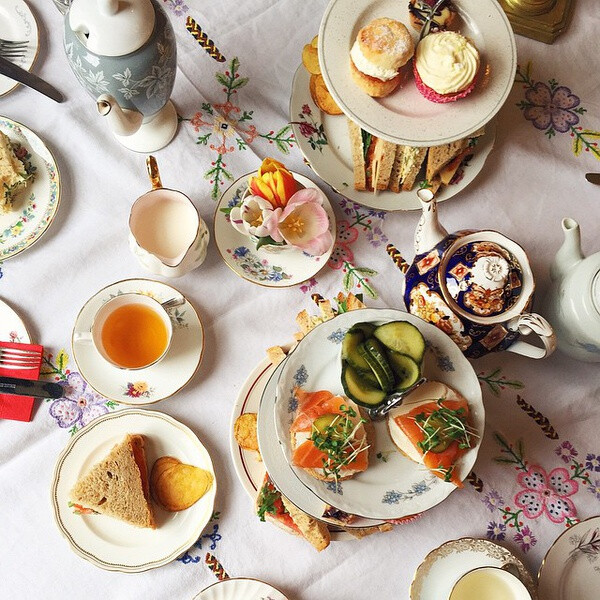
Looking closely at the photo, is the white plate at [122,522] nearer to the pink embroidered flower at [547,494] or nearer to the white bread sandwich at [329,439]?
the white bread sandwich at [329,439]

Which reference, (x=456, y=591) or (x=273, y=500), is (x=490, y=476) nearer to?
(x=456, y=591)

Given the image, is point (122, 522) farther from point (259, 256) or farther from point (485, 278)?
point (485, 278)

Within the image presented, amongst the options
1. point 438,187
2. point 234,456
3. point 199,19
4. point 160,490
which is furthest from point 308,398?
point 199,19

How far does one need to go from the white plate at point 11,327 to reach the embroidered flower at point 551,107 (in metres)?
1.00

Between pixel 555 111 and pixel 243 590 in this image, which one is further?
pixel 555 111

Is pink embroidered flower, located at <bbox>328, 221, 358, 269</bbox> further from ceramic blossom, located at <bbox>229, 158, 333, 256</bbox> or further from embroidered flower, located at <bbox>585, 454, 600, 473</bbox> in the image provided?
embroidered flower, located at <bbox>585, 454, 600, 473</bbox>

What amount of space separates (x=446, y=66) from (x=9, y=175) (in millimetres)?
747

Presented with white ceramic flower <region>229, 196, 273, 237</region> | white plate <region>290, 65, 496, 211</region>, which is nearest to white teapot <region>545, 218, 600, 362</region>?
white plate <region>290, 65, 496, 211</region>

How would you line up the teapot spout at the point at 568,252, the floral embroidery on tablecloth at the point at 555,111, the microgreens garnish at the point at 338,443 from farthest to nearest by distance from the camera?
1. the floral embroidery on tablecloth at the point at 555,111
2. the teapot spout at the point at 568,252
3. the microgreens garnish at the point at 338,443

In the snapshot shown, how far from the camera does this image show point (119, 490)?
1.06 metres

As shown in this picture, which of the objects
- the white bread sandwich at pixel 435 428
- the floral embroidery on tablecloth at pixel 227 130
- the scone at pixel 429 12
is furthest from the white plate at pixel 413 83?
the white bread sandwich at pixel 435 428

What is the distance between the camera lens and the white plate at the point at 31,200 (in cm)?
115

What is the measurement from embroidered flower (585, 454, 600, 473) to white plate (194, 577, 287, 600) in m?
0.56

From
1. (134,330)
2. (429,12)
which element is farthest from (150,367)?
(429,12)
